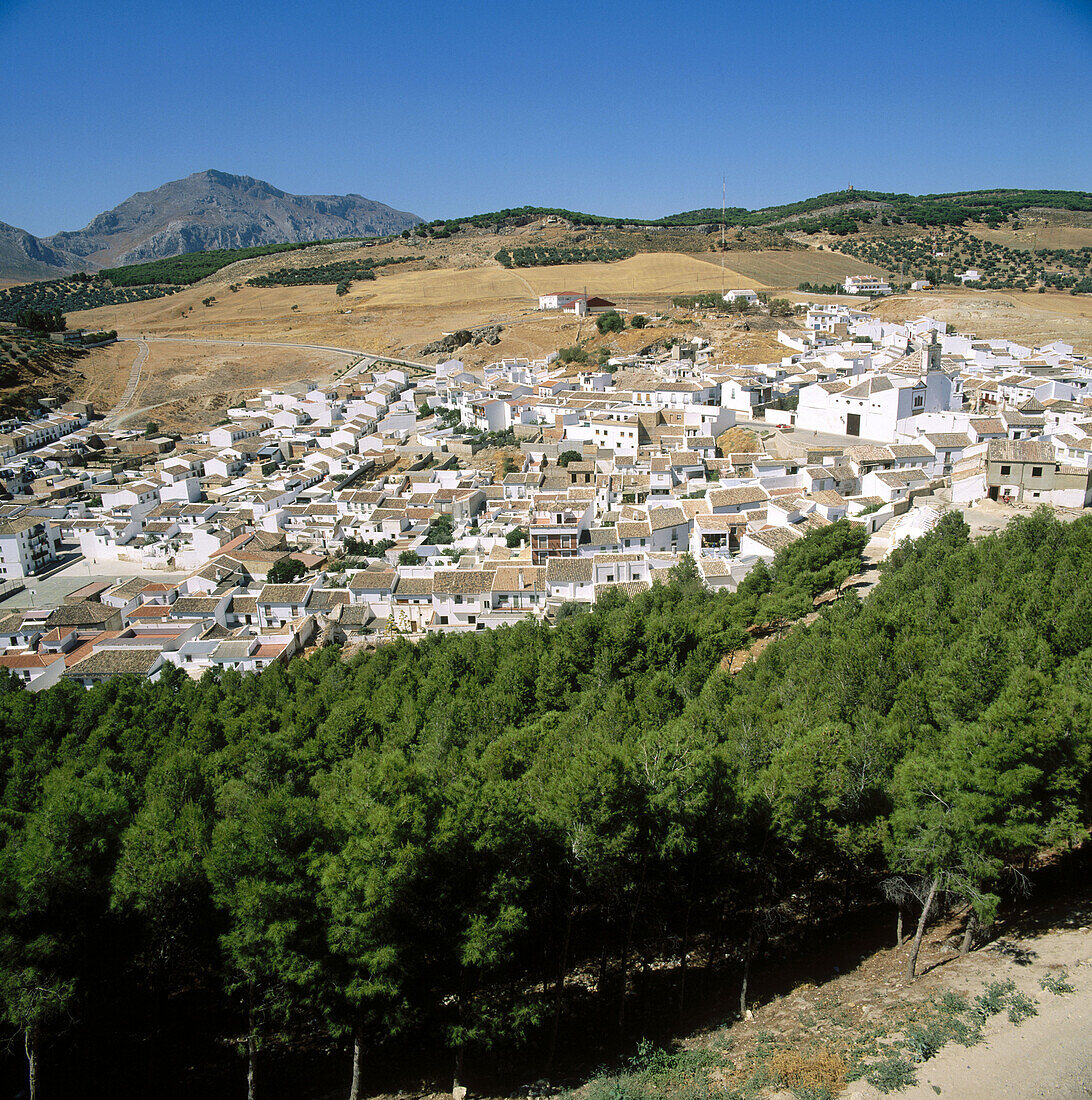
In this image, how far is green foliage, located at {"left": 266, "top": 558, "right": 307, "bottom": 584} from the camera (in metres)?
29.4

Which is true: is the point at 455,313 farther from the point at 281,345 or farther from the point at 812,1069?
the point at 812,1069

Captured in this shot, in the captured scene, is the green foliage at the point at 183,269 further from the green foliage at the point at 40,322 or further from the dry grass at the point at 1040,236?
the dry grass at the point at 1040,236

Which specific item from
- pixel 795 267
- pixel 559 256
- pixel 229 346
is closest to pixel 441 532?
pixel 229 346

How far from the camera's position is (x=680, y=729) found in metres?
11.0

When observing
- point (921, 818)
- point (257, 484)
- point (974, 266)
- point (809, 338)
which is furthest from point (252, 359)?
point (921, 818)

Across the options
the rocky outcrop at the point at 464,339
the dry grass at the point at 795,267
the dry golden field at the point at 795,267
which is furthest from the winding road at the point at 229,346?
the dry grass at the point at 795,267

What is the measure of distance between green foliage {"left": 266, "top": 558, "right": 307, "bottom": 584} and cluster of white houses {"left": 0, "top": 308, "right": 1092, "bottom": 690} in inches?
20.9

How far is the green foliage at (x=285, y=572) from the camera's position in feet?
96.4

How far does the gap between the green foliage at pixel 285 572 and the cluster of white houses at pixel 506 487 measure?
530 millimetres

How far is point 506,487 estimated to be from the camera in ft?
114

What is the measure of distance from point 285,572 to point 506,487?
32.5ft

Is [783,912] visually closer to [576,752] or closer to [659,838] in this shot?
[659,838]

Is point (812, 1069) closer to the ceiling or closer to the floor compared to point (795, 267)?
closer to the floor

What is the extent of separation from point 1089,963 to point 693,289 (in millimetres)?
66872
